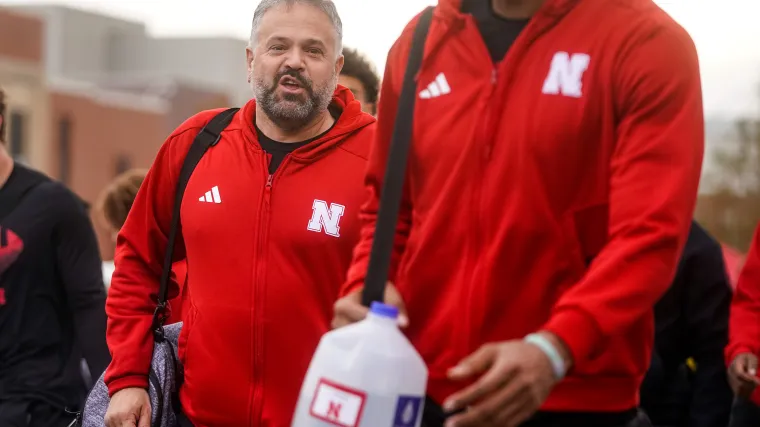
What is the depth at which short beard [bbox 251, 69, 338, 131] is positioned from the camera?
3.98 meters

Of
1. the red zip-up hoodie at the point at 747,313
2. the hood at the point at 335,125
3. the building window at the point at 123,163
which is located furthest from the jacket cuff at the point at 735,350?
the building window at the point at 123,163

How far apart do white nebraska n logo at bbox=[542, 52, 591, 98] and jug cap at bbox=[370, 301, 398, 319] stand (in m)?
0.55

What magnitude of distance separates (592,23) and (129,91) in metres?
61.1

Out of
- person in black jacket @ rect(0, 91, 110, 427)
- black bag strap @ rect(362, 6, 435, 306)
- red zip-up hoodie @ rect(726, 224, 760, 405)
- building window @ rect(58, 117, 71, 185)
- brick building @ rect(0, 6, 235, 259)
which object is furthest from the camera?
building window @ rect(58, 117, 71, 185)

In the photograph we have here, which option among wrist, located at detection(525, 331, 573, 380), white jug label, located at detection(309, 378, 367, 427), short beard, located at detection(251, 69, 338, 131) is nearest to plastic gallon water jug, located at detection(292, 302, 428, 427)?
white jug label, located at detection(309, 378, 367, 427)

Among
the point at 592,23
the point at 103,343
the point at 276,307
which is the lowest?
the point at 103,343

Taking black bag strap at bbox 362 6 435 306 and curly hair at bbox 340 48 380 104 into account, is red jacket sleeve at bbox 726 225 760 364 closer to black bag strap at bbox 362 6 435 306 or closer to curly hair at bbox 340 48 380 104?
curly hair at bbox 340 48 380 104

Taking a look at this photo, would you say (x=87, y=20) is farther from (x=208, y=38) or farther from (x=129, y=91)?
(x=129, y=91)

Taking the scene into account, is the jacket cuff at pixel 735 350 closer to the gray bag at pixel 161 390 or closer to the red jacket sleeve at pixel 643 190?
the gray bag at pixel 161 390

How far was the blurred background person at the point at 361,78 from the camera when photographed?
19.0ft

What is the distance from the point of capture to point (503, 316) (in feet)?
8.27

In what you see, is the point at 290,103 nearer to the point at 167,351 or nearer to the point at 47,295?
the point at 167,351

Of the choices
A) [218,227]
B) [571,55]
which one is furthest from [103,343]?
[571,55]

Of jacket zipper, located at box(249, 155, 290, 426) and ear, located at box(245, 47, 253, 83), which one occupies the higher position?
ear, located at box(245, 47, 253, 83)
